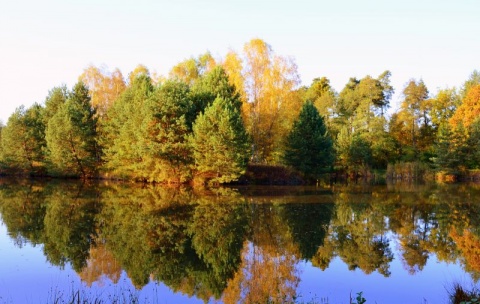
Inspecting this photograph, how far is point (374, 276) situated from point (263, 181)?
2843 centimetres

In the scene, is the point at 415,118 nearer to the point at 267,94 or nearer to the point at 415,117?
the point at 415,117

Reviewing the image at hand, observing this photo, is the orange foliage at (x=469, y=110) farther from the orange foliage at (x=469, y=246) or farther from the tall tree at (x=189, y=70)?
the orange foliage at (x=469, y=246)

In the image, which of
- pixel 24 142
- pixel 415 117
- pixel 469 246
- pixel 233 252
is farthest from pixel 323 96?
pixel 233 252

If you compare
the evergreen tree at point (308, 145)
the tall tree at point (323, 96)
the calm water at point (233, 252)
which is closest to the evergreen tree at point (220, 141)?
the evergreen tree at point (308, 145)

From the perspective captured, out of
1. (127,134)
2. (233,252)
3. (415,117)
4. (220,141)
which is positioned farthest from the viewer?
(415,117)

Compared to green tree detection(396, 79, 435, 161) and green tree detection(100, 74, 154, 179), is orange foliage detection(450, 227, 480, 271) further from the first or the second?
green tree detection(396, 79, 435, 161)

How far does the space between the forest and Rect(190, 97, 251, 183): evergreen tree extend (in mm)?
80

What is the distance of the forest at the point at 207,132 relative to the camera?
108ft

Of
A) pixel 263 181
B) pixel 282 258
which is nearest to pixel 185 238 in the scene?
pixel 282 258

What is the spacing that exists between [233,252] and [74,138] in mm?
32098

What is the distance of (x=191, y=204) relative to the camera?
72.7 ft

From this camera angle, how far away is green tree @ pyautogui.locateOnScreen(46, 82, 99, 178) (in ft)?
131

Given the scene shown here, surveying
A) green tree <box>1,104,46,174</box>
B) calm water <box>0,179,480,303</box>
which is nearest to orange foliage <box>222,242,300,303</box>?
calm water <box>0,179,480,303</box>

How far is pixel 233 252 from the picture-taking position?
12.3 m
